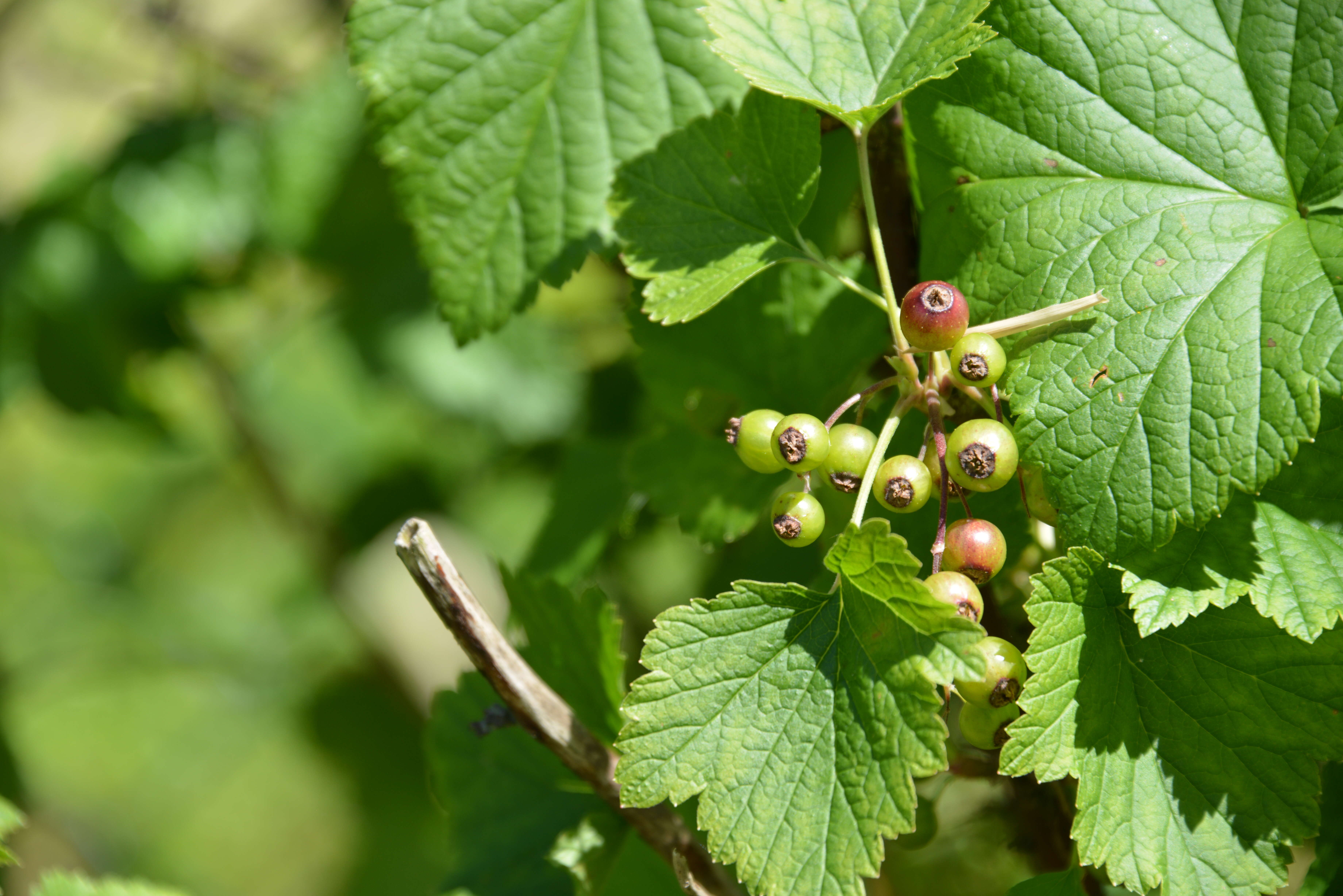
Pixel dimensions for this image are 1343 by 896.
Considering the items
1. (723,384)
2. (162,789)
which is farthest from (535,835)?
(162,789)

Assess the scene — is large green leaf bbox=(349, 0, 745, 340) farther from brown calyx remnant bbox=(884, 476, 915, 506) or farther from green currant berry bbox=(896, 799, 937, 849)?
green currant berry bbox=(896, 799, 937, 849)

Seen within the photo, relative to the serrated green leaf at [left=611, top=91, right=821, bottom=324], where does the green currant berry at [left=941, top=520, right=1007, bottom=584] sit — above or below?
below

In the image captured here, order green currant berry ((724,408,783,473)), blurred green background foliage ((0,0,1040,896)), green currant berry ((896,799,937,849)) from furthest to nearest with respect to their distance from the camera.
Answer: blurred green background foliage ((0,0,1040,896)), green currant berry ((896,799,937,849)), green currant berry ((724,408,783,473))

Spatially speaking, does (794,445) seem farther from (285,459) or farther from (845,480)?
(285,459)

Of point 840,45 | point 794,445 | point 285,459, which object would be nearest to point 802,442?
point 794,445

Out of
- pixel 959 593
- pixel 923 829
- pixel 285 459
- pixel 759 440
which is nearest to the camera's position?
pixel 959 593

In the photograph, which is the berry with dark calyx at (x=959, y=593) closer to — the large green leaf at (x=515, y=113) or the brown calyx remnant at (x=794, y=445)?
the brown calyx remnant at (x=794, y=445)

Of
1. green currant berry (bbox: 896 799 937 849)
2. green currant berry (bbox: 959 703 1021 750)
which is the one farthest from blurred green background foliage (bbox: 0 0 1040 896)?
green currant berry (bbox: 959 703 1021 750)
